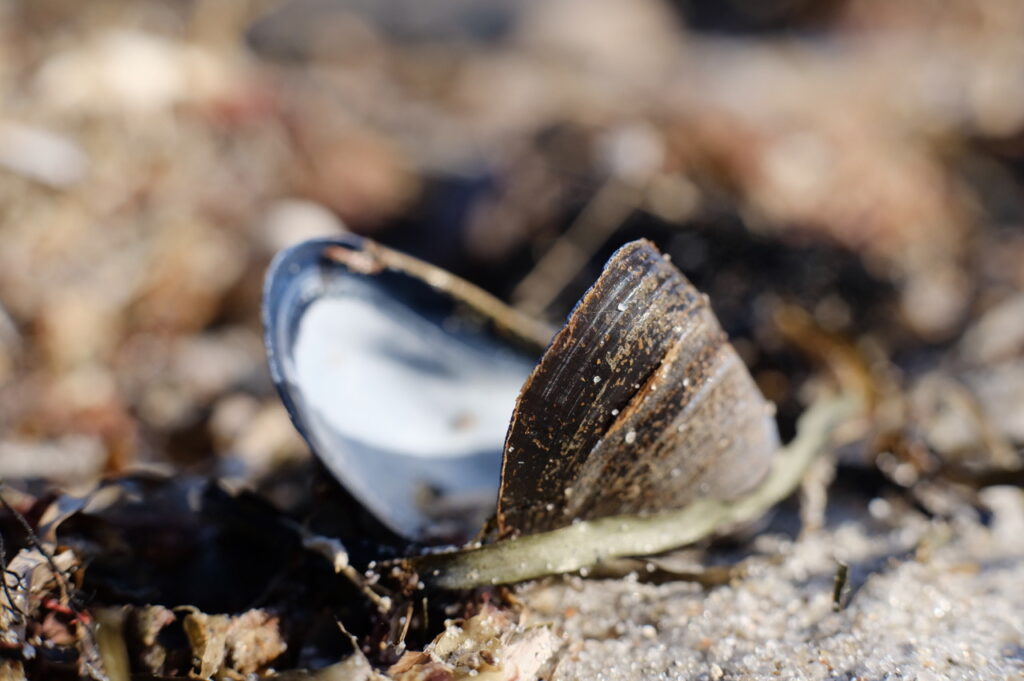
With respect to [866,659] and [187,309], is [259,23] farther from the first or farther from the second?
[866,659]

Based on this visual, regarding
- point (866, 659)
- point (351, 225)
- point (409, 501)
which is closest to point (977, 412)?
point (866, 659)

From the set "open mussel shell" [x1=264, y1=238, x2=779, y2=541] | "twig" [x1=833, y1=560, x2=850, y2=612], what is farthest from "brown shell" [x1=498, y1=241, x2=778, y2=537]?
"twig" [x1=833, y1=560, x2=850, y2=612]

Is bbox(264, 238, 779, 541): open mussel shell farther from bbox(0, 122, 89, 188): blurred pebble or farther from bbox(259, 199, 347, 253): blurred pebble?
bbox(0, 122, 89, 188): blurred pebble

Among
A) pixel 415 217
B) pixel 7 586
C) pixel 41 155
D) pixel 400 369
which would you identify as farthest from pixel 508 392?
pixel 41 155

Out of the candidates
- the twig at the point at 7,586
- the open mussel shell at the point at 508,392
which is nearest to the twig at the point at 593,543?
the open mussel shell at the point at 508,392

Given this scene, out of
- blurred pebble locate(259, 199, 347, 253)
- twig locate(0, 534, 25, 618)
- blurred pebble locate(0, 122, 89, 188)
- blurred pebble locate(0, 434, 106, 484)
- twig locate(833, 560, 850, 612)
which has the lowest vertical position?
blurred pebble locate(0, 434, 106, 484)
